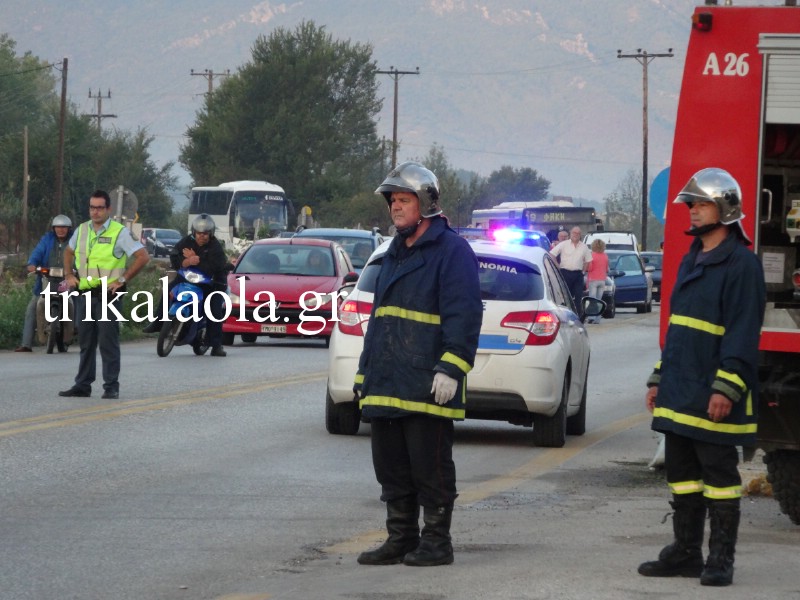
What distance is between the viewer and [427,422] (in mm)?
8055

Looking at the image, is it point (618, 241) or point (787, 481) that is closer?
point (787, 481)

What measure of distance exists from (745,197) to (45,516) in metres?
4.05

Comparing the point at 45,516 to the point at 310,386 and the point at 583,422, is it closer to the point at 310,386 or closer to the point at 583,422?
the point at 583,422

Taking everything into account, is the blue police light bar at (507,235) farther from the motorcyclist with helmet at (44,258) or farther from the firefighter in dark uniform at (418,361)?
the firefighter in dark uniform at (418,361)

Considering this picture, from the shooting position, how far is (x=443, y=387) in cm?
789

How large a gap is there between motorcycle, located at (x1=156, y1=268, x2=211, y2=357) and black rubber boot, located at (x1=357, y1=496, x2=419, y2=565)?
15.0 metres

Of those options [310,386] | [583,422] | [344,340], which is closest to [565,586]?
[344,340]

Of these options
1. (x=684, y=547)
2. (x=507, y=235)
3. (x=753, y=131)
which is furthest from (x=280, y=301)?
(x=684, y=547)

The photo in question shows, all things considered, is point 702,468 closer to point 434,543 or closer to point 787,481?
point 434,543

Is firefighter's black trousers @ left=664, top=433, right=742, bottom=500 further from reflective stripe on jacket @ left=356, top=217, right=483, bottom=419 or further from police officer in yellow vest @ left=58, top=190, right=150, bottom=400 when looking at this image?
police officer in yellow vest @ left=58, top=190, right=150, bottom=400

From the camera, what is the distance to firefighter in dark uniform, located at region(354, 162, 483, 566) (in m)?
7.98

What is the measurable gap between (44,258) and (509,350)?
456 inches

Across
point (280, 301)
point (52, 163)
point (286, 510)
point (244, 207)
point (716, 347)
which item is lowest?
point (286, 510)

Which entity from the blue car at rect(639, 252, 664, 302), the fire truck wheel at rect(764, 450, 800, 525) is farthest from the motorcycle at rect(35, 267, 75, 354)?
the blue car at rect(639, 252, 664, 302)
